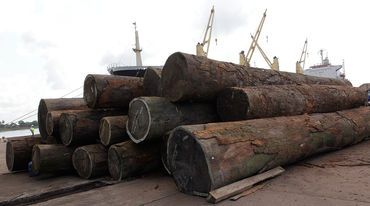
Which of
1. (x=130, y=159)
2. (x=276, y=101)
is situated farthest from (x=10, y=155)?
(x=276, y=101)

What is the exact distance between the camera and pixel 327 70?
32188 millimetres

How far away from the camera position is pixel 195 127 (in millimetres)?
2826

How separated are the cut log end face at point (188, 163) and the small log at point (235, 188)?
103 mm

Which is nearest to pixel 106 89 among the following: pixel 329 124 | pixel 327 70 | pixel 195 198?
pixel 195 198

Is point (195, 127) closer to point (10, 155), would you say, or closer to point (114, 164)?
point (114, 164)

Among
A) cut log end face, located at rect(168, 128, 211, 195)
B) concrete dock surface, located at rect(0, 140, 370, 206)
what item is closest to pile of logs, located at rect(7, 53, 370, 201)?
cut log end face, located at rect(168, 128, 211, 195)

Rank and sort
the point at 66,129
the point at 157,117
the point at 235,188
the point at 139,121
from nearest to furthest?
the point at 235,188 < the point at 157,117 < the point at 139,121 < the point at 66,129

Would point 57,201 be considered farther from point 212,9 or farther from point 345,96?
point 212,9

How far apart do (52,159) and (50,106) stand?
152 centimetres

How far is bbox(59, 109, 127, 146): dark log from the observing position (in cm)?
446

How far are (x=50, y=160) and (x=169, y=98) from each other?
8.24 feet

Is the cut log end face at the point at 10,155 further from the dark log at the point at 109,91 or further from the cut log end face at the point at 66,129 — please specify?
the dark log at the point at 109,91

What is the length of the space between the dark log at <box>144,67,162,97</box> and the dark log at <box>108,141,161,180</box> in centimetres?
104

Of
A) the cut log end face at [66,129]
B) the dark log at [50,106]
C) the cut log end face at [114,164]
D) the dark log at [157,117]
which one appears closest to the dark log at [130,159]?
the cut log end face at [114,164]
